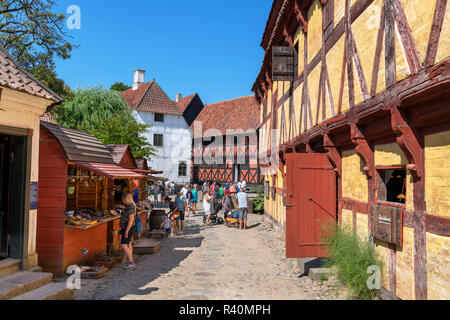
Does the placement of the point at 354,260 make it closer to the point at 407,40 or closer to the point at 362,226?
the point at 362,226

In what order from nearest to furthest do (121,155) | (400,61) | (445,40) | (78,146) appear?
(445,40), (400,61), (78,146), (121,155)

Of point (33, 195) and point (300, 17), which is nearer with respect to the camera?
point (33, 195)

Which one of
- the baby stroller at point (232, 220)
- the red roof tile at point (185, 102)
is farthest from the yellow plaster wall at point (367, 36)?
the red roof tile at point (185, 102)

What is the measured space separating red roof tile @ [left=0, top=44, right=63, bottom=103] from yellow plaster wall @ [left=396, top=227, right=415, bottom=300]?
6.35 meters

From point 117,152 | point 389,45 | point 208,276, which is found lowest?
point 208,276

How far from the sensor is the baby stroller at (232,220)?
583 inches

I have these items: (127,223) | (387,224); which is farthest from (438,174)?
(127,223)

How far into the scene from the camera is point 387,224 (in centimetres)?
492

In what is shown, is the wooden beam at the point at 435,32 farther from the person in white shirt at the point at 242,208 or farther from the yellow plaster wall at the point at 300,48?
the person in white shirt at the point at 242,208

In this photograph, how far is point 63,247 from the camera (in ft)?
22.3

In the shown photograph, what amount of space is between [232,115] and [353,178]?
87.1 feet

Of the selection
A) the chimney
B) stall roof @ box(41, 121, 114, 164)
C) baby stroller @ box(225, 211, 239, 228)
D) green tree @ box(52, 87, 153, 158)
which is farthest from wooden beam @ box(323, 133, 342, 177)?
the chimney

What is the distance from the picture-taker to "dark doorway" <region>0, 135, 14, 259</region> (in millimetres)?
6067

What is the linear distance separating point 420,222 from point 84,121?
24184 mm
